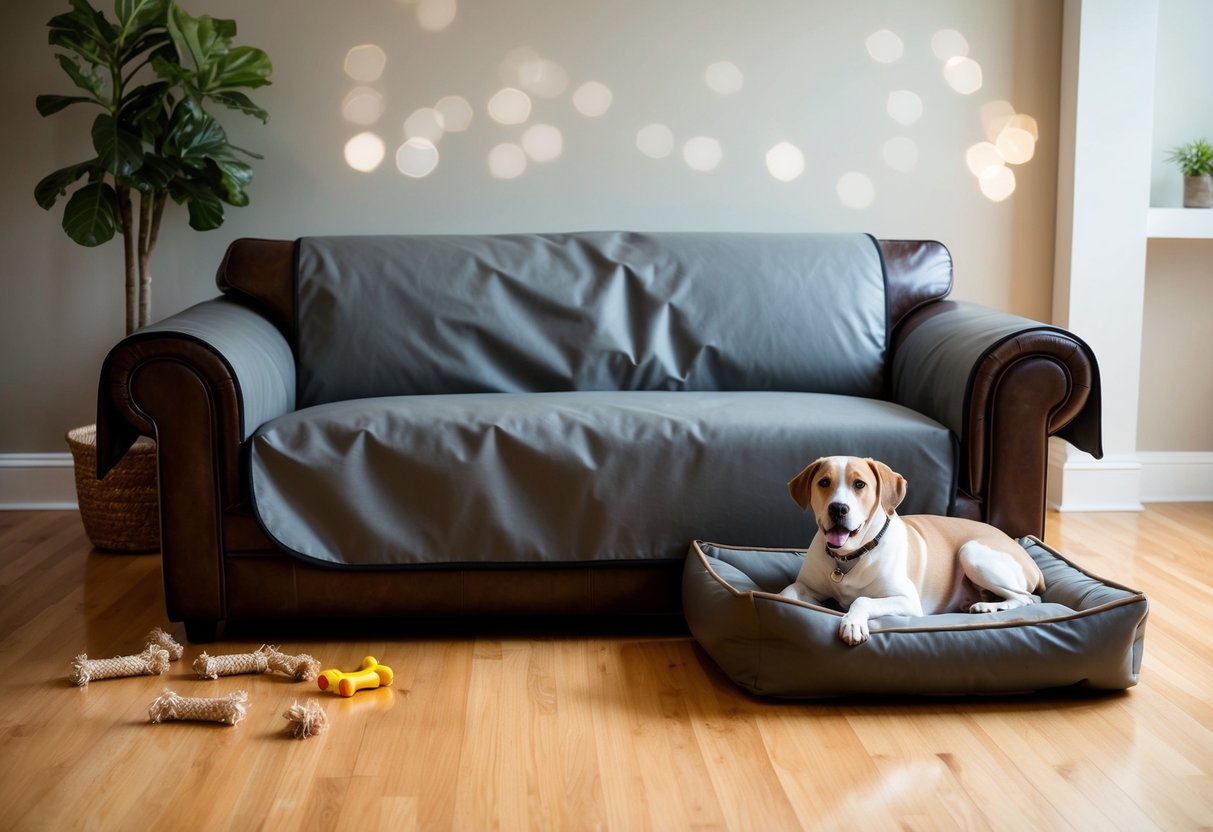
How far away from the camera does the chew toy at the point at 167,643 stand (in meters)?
2.40

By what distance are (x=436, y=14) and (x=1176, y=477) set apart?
2.95 m

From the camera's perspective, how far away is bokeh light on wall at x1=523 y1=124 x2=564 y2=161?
11.9 feet

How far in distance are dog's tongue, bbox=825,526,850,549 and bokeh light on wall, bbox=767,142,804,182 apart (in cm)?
183

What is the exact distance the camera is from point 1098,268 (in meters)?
3.67

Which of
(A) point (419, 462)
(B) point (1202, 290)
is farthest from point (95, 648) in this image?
(B) point (1202, 290)

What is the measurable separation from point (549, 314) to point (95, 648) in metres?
1.39

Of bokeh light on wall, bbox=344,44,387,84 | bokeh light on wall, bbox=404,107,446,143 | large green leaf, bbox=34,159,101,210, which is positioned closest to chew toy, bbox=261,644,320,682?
large green leaf, bbox=34,159,101,210

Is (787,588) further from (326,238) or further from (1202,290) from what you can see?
(1202,290)

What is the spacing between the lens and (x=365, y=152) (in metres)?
3.60

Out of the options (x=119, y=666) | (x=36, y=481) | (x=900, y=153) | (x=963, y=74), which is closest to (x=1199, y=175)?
(x=963, y=74)

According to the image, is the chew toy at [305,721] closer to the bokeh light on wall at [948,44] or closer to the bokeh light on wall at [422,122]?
the bokeh light on wall at [422,122]

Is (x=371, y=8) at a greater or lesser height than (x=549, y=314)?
greater

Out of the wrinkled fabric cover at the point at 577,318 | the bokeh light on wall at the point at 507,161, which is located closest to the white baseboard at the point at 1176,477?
the wrinkled fabric cover at the point at 577,318

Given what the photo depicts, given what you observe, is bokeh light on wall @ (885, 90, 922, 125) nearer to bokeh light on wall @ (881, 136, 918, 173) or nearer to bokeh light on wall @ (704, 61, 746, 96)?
bokeh light on wall @ (881, 136, 918, 173)
